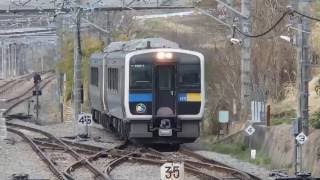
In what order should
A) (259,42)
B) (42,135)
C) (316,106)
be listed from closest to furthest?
(316,106) < (42,135) < (259,42)

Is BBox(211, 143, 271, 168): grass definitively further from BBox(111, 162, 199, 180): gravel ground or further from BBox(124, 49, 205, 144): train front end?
BBox(111, 162, 199, 180): gravel ground

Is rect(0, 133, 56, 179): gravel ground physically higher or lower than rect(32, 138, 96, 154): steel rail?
higher

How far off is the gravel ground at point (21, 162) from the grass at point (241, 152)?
18.4 ft

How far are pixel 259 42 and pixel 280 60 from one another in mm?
1158

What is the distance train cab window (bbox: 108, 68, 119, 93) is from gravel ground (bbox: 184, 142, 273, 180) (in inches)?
122

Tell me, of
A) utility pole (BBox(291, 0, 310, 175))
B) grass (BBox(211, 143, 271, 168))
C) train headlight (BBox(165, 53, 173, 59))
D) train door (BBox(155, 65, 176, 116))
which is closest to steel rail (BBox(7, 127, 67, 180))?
train door (BBox(155, 65, 176, 116))

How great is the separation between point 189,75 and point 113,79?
3121mm

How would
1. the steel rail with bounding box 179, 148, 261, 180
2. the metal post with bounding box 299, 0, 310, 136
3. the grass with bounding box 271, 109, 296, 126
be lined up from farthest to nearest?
the grass with bounding box 271, 109, 296, 126 < the metal post with bounding box 299, 0, 310, 136 < the steel rail with bounding box 179, 148, 261, 180

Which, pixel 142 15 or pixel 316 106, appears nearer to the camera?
pixel 316 106

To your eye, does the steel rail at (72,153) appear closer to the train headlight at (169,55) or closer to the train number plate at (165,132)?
the train number plate at (165,132)

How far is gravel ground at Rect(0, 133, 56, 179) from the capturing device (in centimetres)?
1888

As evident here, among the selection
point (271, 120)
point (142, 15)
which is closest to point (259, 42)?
point (271, 120)

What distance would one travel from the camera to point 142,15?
66.9m

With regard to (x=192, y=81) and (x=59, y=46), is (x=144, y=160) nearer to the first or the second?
(x=192, y=81)
